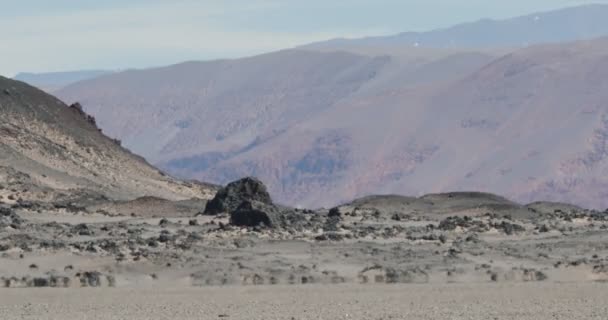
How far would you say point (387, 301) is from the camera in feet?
103

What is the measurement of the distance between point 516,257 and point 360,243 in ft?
15.3

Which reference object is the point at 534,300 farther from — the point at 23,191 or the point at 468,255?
the point at 23,191

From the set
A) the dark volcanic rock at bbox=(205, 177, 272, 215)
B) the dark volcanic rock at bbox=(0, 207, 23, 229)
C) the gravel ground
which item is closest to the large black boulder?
the dark volcanic rock at bbox=(0, 207, 23, 229)

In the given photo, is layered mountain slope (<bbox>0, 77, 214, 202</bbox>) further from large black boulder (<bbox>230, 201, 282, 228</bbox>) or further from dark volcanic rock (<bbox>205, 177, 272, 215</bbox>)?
large black boulder (<bbox>230, 201, 282, 228</bbox>)

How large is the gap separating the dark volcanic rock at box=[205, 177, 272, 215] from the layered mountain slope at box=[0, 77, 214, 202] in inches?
450

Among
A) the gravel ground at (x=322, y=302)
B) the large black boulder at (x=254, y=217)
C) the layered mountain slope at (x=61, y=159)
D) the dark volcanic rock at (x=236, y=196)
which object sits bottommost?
the gravel ground at (x=322, y=302)

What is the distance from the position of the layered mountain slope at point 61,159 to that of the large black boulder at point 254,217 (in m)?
19.0

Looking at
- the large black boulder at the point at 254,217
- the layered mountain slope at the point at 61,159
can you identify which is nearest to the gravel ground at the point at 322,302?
the large black boulder at the point at 254,217

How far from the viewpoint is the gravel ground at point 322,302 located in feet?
94.6

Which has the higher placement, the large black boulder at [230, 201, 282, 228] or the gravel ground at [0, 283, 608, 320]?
the large black boulder at [230, 201, 282, 228]

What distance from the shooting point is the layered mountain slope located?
223ft

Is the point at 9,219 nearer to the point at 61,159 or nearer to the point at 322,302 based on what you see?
the point at 322,302

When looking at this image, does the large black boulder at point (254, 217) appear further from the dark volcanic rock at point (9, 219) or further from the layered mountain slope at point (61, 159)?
the layered mountain slope at point (61, 159)

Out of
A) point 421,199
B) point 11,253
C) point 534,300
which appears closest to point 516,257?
point 534,300
